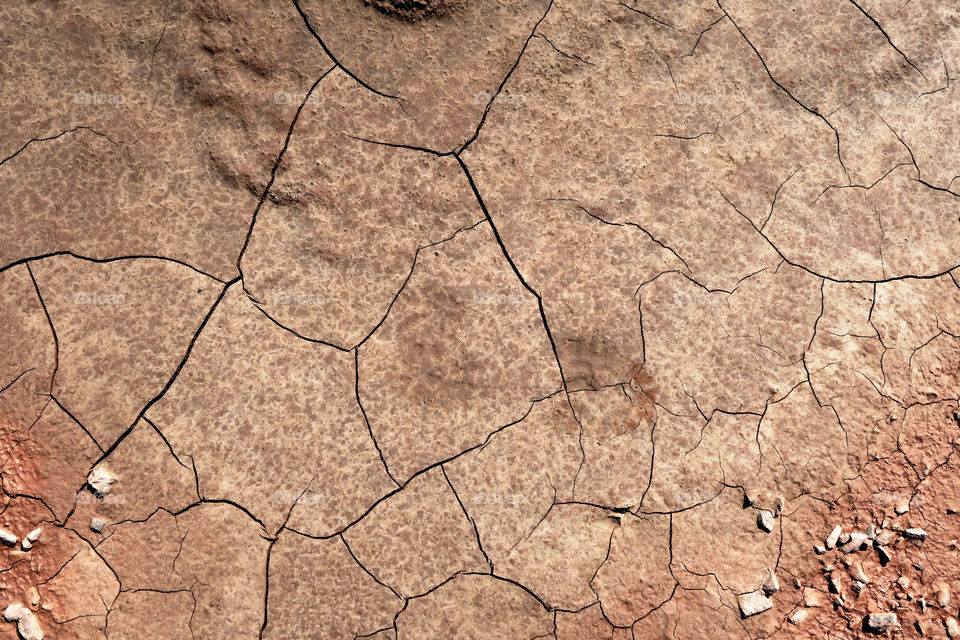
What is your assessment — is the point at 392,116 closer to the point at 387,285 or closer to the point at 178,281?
the point at 387,285

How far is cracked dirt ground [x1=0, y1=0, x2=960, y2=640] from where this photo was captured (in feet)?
8.19

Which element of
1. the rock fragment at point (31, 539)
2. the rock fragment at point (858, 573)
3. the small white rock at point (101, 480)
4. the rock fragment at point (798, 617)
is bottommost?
the rock fragment at point (31, 539)

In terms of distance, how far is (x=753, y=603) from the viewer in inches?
100

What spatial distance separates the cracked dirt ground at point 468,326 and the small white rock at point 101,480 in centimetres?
1

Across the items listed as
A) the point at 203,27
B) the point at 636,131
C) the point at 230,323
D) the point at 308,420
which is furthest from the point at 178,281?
the point at 636,131

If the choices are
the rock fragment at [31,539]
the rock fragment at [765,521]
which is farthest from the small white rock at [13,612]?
the rock fragment at [765,521]

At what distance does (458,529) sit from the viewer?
8.30 ft

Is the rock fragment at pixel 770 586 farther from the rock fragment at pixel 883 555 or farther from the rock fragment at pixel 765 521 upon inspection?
the rock fragment at pixel 883 555

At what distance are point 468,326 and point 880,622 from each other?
2.03 metres

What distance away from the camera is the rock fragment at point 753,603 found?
254cm

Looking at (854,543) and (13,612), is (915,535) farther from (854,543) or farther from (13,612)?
(13,612)

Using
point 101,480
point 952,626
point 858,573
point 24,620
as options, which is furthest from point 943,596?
point 24,620

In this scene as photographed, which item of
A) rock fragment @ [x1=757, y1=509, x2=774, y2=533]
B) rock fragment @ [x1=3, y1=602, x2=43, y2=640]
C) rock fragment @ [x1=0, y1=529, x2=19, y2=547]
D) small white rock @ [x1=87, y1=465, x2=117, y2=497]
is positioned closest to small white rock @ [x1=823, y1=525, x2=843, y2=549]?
rock fragment @ [x1=757, y1=509, x2=774, y2=533]

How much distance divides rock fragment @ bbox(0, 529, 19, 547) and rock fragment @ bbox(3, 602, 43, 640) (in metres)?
0.22
